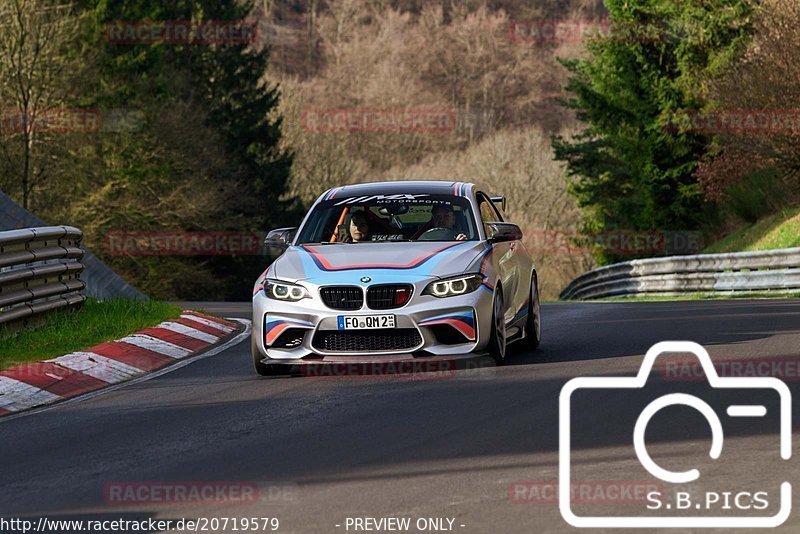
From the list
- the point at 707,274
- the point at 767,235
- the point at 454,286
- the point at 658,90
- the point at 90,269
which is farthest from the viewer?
the point at 658,90

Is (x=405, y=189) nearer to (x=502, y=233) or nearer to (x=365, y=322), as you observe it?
(x=502, y=233)

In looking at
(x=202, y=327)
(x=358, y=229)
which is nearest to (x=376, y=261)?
(x=358, y=229)

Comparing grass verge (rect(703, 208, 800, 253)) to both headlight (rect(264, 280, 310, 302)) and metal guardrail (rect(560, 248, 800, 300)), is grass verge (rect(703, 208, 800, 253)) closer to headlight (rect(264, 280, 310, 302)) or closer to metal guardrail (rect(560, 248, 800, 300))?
metal guardrail (rect(560, 248, 800, 300))

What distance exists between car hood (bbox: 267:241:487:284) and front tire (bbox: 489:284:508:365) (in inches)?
16.2

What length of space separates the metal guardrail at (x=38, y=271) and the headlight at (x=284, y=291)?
10.2ft

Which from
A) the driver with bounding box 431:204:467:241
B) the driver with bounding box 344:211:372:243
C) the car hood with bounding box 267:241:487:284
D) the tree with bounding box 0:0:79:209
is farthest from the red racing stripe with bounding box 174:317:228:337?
the tree with bounding box 0:0:79:209

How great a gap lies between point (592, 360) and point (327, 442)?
4.26 metres

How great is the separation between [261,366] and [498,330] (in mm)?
2033

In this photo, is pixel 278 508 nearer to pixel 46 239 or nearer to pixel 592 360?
pixel 592 360

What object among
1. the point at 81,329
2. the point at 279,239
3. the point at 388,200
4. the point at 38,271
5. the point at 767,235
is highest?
the point at 388,200

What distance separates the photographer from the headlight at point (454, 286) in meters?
11.0

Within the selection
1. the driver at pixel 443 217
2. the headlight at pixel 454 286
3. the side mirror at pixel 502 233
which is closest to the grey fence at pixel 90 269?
the driver at pixel 443 217

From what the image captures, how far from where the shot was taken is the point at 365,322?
10883 mm

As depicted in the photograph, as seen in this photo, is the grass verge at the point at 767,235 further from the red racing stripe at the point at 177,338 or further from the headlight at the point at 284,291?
the headlight at the point at 284,291
